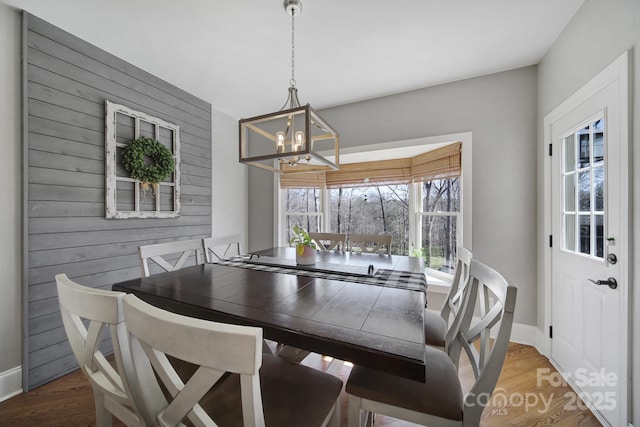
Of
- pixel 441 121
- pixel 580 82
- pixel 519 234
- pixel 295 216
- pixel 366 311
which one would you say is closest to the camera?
pixel 366 311

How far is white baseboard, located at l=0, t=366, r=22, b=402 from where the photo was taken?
1.67 metres

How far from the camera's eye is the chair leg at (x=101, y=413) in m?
1.04

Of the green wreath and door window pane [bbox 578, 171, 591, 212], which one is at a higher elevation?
the green wreath

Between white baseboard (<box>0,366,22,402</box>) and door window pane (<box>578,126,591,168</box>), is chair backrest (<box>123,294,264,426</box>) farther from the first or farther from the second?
door window pane (<box>578,126,591,168</box>)

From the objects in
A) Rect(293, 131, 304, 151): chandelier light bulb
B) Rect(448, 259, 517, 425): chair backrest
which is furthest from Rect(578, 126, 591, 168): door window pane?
Rect(293, 131, 304, 151): chandelier light bulb

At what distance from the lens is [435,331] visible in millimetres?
1569

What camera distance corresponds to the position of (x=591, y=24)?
161 cm

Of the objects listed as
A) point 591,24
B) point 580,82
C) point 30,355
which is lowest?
point 30,355

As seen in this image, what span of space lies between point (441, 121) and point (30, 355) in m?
4.01

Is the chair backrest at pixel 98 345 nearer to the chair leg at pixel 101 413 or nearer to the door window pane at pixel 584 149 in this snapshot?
the chair leg at pixel 101 413

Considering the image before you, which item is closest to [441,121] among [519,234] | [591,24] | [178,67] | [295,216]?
[591,24]

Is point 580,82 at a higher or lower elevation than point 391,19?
lower

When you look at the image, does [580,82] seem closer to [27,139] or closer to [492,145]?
[492,145]

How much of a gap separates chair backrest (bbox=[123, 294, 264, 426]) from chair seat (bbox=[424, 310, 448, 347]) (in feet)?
4.08
